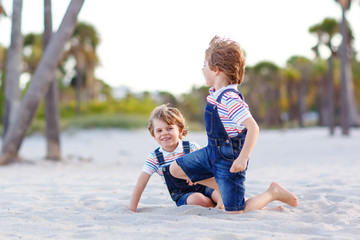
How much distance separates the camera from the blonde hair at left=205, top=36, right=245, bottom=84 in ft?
10.5

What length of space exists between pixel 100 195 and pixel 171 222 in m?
Result: 1.64

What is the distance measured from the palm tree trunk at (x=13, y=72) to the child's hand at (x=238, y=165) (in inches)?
267

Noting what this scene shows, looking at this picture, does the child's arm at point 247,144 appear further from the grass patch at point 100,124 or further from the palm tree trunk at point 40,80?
the grass patch at point 100,124

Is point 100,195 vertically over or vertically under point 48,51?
under

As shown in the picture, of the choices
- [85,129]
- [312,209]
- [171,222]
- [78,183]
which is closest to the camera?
[171,222]

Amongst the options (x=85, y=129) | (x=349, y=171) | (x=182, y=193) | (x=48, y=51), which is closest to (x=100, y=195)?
(x=182, y=193)

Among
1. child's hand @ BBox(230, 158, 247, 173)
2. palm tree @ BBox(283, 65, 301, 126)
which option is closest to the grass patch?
child's hand @ BBox(230, 158, 247, 173)

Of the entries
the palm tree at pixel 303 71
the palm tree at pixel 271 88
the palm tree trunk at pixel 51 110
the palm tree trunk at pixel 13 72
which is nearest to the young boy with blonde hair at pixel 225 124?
the palm tree trunk at pixel 51 110

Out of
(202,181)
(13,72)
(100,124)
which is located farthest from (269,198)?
(100,124)

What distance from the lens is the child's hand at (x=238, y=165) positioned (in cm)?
302

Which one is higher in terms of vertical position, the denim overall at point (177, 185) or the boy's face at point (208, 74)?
the boy's face at point (208, 74)

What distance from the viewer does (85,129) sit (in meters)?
19.1

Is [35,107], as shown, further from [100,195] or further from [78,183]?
[100,195]

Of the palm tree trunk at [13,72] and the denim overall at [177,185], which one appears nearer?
the denim overall at [177,185]
